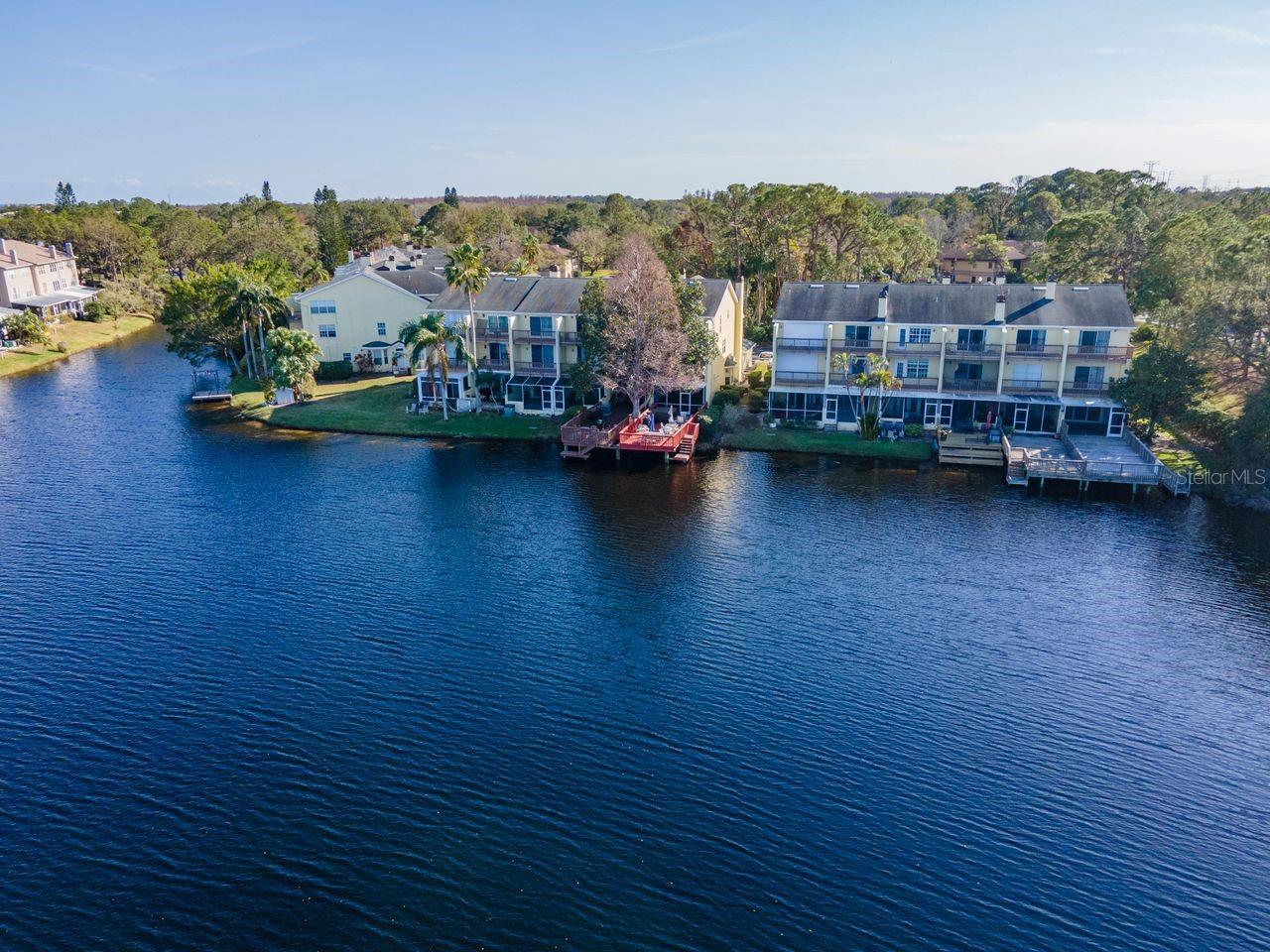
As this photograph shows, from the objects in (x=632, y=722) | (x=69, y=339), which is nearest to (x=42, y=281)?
(x=69, y=339)

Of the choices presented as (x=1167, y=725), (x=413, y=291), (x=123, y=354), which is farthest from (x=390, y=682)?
(x=123, y=354)

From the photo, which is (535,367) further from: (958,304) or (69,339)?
(69,339)

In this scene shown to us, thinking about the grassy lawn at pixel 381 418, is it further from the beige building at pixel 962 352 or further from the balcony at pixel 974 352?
the balcony at pixel 974 352

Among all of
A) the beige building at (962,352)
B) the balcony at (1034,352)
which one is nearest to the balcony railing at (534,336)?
the beige building at (962,352)

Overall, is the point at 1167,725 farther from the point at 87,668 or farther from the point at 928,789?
the point at 87,668

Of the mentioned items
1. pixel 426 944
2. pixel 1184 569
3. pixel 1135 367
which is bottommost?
pixel 426 944
